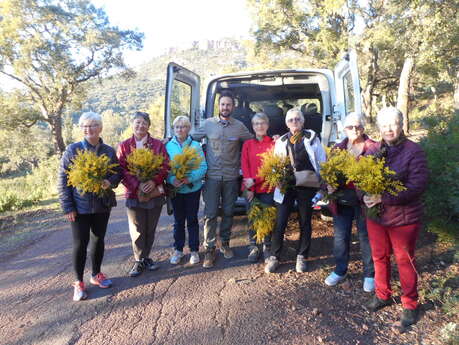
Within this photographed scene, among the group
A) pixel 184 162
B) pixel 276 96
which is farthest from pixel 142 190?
pixel 276 96

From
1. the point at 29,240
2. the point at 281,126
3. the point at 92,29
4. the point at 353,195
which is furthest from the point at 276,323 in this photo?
the point at 92,29

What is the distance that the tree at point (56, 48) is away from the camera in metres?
18.2

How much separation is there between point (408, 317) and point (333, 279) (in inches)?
32.0

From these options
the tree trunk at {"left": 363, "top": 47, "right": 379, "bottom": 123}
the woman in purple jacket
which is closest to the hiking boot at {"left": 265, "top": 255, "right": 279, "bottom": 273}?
the woman in purple jacket

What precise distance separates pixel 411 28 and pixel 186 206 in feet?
33.8

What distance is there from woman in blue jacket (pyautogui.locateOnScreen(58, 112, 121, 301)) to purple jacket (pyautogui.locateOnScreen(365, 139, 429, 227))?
259cm

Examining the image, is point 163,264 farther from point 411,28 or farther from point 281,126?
point 411,28

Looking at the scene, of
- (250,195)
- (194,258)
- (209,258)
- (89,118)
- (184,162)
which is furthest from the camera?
(194,258)

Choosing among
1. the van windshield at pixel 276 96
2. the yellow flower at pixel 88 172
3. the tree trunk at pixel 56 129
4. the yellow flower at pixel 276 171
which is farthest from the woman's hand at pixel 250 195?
the tree trunk at pixel 56 129

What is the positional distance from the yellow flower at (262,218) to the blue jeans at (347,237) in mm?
675

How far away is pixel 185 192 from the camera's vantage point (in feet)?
12.3

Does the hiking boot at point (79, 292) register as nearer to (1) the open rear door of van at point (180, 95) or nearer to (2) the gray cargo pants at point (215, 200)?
(2) the gray cargo pants at point (215, 200)

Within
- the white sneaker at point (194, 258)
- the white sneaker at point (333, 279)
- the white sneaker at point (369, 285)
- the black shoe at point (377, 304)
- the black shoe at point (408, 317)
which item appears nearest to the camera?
the black shoe at point (408, 317)

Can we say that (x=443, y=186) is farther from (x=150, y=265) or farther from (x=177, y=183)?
(x=150, y=265)
